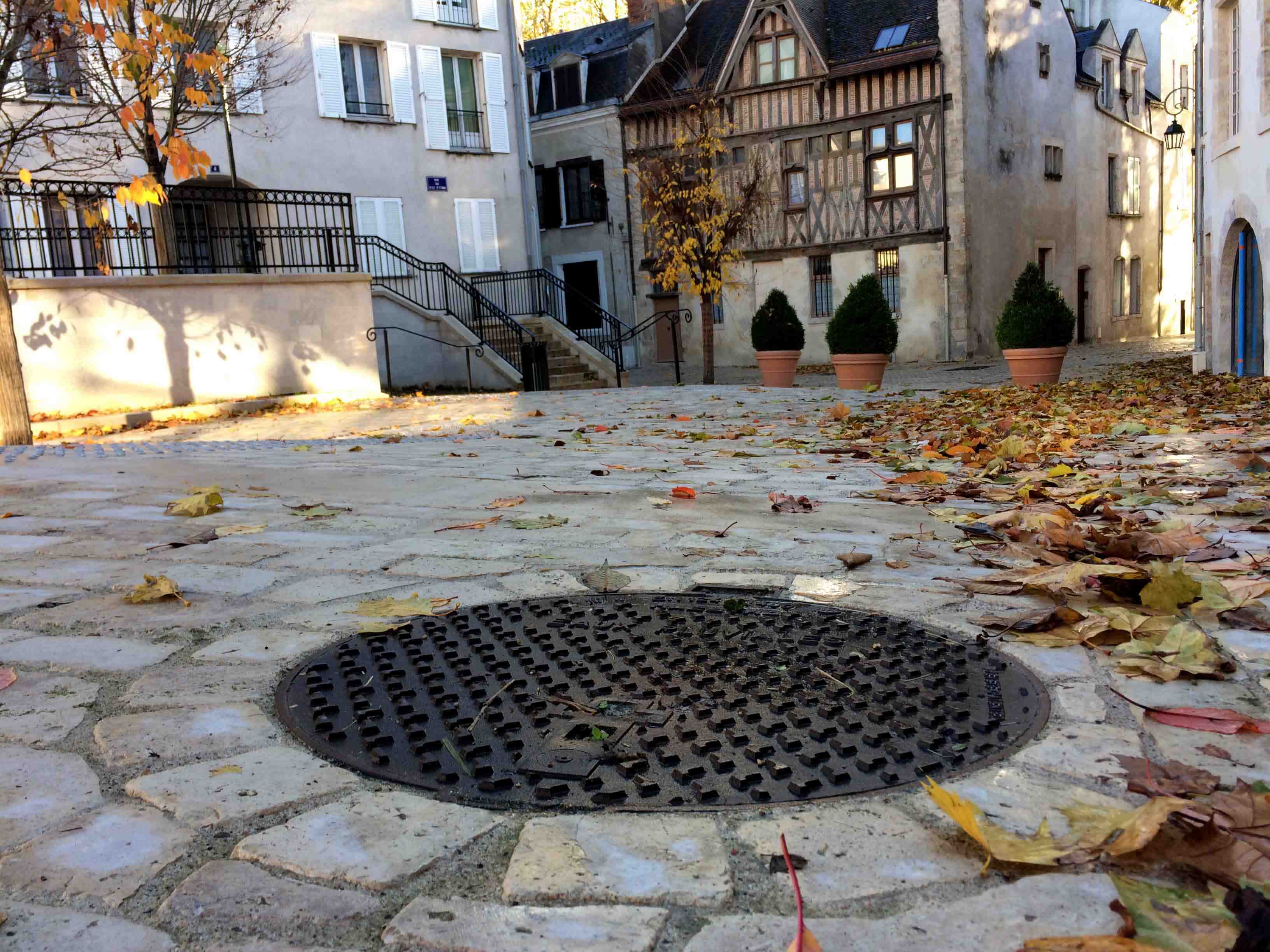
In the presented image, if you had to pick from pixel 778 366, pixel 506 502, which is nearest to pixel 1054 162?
pixel 778 366

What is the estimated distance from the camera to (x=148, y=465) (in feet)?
21.7

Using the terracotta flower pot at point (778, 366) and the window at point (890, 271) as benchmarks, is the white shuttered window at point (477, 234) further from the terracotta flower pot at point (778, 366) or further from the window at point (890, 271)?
the terracotta flower pot at point (778, 366)

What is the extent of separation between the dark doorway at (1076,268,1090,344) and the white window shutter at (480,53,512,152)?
17.1 m

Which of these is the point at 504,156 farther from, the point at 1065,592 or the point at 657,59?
the point at 1065,592

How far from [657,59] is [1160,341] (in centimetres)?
1664

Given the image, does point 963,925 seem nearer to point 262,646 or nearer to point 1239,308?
point 262,646

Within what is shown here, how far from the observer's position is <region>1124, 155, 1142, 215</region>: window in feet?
105

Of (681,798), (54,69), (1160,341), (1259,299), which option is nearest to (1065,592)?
(681,798)

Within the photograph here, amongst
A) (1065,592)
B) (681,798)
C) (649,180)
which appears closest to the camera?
(681,798)

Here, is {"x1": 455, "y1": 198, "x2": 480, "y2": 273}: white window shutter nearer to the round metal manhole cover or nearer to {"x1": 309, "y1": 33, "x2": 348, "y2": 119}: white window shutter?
{"x1": 309, "y1": 33, "x2": 348, "y2": 119}: white window shutter

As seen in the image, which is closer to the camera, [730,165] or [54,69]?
[54,69]

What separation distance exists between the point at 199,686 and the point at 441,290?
68.5 ft

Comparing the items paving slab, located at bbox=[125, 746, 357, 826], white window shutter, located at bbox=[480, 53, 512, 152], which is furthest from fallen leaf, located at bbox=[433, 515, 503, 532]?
white window shutter, located at bbox=[480, 53, 512, 152]

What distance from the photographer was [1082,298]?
29.8 metres
